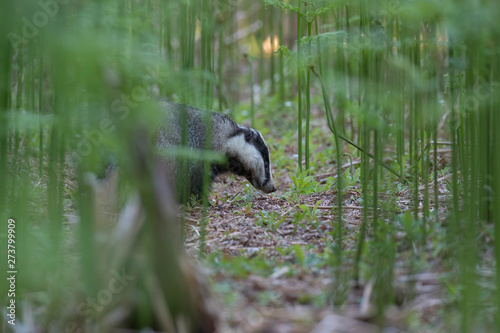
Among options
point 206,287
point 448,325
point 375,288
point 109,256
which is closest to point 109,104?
point 109,256

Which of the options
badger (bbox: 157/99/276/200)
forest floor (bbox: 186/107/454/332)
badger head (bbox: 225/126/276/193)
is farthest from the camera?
badger head (bbox: 225/126/276/193)

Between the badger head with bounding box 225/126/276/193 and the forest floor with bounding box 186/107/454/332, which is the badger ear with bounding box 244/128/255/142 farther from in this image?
the forest floor with bounding box 186/107/454/332

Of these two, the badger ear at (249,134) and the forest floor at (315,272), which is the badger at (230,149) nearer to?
the badger ear at (249,134)

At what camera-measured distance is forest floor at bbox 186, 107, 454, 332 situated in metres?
2.34

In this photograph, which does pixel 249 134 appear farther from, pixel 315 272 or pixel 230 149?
pixel 315 272

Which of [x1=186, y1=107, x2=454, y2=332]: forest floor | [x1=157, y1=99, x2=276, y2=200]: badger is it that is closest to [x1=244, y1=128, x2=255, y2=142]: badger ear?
[x1=157, y1=99, x2=276, y2=200]: badger

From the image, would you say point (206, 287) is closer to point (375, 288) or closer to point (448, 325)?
point (375, 288)

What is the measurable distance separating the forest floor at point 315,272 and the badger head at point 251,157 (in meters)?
0.69

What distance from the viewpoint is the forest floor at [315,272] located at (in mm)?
2344

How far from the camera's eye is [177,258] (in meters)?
2.09

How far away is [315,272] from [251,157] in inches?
85.5

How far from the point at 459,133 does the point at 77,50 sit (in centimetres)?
232

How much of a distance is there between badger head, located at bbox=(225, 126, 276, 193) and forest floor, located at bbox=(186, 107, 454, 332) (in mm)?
693

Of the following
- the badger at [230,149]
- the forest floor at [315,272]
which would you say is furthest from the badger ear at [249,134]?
the forest floor at [315,272]
